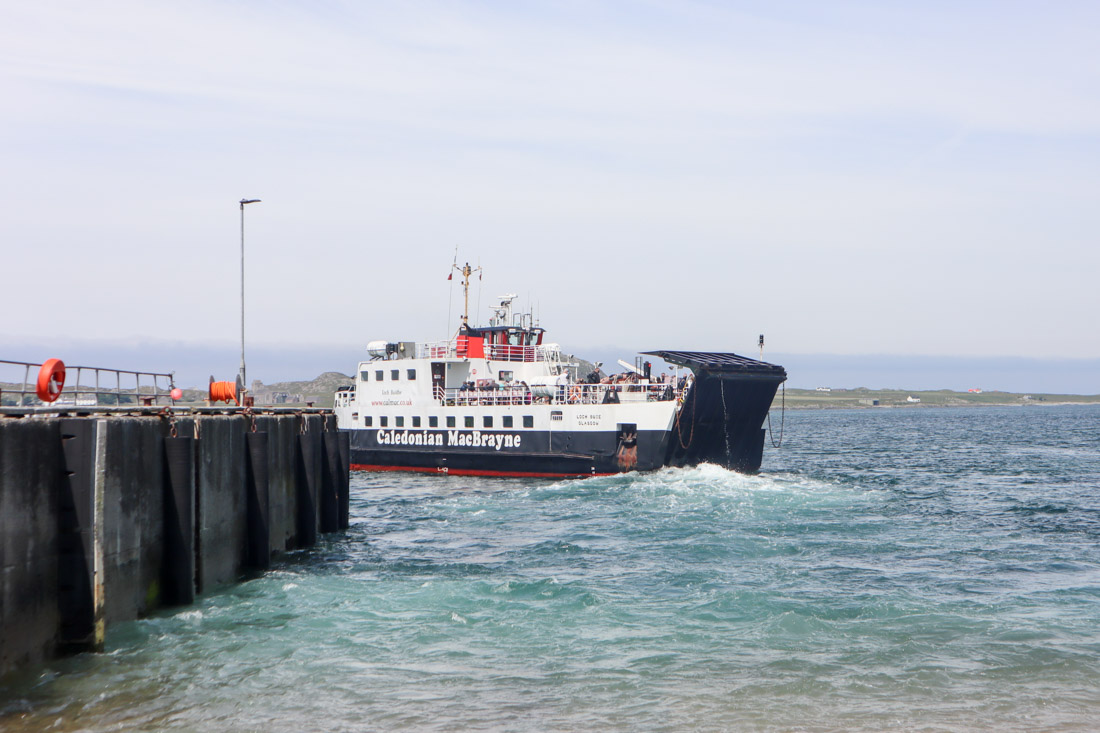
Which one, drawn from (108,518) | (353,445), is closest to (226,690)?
(108,518)

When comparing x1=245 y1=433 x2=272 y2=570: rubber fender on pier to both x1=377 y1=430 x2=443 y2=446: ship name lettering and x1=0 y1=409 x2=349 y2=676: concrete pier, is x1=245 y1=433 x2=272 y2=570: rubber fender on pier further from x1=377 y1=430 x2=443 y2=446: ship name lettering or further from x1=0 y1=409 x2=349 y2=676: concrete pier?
x1=377 y1=430 x2=443 y2=446: ship name lettering

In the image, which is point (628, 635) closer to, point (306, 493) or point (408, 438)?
point (306, 493)

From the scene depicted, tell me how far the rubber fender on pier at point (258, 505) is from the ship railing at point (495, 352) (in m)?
25.0

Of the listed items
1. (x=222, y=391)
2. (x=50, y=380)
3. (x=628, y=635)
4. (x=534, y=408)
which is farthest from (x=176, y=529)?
(x=534, y=408)

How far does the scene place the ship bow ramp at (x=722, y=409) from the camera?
36.0 meters

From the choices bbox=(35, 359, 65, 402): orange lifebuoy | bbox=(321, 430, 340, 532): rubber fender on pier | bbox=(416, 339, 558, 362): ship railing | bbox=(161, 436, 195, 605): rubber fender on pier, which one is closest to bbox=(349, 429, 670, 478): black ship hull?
bbox=(416, 339, 558, 362): ship railing

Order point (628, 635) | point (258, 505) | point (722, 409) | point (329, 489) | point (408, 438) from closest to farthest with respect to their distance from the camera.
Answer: point (628, 635) < point (258, 505) < point (329, 489) < point (722, 409) < point (408, 438)

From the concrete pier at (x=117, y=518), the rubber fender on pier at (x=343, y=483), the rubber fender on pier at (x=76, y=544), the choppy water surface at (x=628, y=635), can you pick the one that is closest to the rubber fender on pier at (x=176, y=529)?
the concrete pier at (x=117, y=518)

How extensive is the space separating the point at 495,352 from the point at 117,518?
33293 millimetres

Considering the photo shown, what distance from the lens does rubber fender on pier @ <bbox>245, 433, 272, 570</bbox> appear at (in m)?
19.5

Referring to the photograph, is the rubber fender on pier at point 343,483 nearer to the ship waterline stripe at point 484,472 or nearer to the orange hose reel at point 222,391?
the orange hose reel at point 222,391

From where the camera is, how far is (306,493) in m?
23.8

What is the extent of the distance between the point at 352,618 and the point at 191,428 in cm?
456

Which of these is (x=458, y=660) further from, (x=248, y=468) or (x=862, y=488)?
(x=862, y=488)
